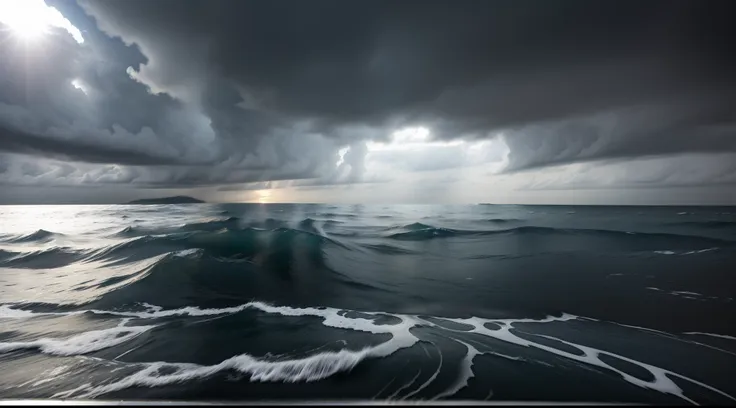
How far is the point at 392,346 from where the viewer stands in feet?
21.1

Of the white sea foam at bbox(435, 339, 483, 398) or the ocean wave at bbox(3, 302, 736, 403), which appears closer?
the white sea foam at bbox(435, 339, 483, 398)

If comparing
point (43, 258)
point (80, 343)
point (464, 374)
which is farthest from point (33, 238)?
point (464, 374)

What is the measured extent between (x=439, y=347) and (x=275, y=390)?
355cm

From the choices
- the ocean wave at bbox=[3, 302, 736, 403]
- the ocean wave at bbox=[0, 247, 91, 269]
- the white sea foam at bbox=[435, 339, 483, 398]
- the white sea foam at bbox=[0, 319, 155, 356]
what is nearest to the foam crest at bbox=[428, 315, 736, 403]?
the ocean wave at bbox=[3, 302, 736, 403]

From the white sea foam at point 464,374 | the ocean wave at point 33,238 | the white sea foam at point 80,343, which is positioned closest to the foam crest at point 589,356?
the white sea foam at point 464,374

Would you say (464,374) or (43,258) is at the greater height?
(464,374)

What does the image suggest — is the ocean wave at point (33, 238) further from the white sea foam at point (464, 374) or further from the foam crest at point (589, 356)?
the foam crest at point (589, 356)

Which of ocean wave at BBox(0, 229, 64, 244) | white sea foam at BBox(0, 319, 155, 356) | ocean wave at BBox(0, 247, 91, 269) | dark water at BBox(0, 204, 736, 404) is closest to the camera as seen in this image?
dark water at BBox(0, 204, 736, 404)

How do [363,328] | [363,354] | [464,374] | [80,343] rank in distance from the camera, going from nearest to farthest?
[464,374] < [363,354] < [80,343] < [363,328]

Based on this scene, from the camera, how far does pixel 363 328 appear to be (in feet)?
24.8

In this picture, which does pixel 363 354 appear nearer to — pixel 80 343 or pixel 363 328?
pixel 363 328

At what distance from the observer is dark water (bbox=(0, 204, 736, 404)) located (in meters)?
5.00

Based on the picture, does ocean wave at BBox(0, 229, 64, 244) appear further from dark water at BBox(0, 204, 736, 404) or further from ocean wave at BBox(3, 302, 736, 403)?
ocean wave at BBox(3, 302, 736, 403)

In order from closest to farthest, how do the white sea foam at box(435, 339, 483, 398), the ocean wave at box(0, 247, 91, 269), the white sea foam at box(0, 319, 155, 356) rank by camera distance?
1. the white sea foam at box(435, 339, 483, 398)
2. the white sea foam at box(0, 319, 155, 356)
3. the ocean wave at box(0, 247, 91, 269)
